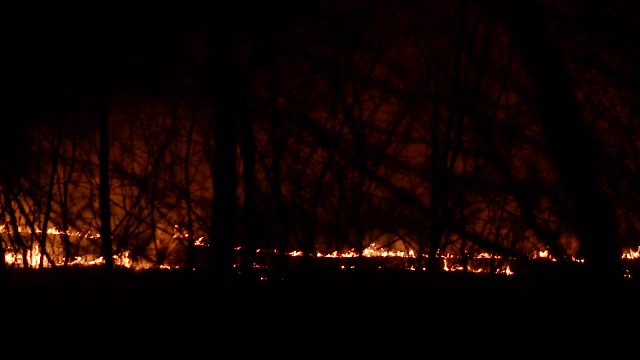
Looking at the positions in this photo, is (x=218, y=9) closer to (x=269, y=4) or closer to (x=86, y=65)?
(x=269, y=4)

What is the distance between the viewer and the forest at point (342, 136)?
6.57m

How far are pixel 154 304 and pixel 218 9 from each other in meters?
2.07

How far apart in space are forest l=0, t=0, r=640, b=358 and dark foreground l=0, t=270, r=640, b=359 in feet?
6.43

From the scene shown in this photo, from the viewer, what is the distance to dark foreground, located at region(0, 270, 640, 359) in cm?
342

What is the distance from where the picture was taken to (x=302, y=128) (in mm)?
6852

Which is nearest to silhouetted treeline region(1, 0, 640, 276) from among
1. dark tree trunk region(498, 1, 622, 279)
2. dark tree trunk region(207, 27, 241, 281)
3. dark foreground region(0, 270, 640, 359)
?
dark tree trunk region(498, 1, 622, 279)

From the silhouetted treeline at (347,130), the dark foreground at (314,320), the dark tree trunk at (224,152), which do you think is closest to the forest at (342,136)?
the silhouetted treeline at (347,130)

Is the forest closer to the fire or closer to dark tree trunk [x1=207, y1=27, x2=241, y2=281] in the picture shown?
the fire

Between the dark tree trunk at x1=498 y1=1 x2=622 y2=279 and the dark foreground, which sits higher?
the dark tree trunk at x1=498 y1=1 x2=622 y2=279

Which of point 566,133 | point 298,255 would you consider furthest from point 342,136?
point 566,133

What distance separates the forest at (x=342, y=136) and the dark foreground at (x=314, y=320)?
77.2 inches

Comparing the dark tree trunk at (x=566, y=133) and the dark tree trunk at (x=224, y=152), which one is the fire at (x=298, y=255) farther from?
the dark tree trunk at (x=224, y=152)

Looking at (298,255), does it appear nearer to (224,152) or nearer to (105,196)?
(105,196)

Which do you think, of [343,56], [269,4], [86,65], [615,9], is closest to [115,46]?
[86,65]
